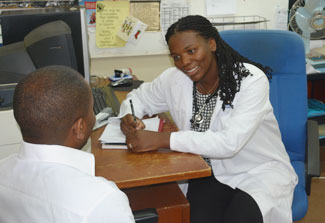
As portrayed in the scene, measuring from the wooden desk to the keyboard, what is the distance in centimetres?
15

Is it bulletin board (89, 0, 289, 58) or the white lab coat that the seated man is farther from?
bulletin board (89, 0, 289, 58)

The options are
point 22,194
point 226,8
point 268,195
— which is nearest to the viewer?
point 22,194

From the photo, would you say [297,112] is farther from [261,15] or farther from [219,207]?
[261,15]

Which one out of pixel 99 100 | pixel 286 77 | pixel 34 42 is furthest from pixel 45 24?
Result: pixel 286 77

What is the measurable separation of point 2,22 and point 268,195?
1.15 meters

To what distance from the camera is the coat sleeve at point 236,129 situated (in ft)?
4.09

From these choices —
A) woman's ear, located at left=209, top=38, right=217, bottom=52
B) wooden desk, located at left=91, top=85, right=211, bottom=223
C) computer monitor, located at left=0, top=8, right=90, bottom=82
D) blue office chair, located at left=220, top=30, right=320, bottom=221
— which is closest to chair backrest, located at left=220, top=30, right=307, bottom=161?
blue office chair, located at left=220, top=30, right=320, bottom=221

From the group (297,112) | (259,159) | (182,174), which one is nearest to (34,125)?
(182,174)

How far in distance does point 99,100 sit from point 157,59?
2.73 ft

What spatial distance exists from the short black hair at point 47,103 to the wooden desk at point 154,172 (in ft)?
0.99

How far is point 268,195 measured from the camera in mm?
1295

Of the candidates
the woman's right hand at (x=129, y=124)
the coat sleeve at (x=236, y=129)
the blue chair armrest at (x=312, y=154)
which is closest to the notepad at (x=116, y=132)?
the woman's right hand at (x=129, y=124)

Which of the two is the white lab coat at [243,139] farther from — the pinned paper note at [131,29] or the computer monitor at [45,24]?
the pinned paper note at [131,29]

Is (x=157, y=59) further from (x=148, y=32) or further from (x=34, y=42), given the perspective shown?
(x=34, y=42)
